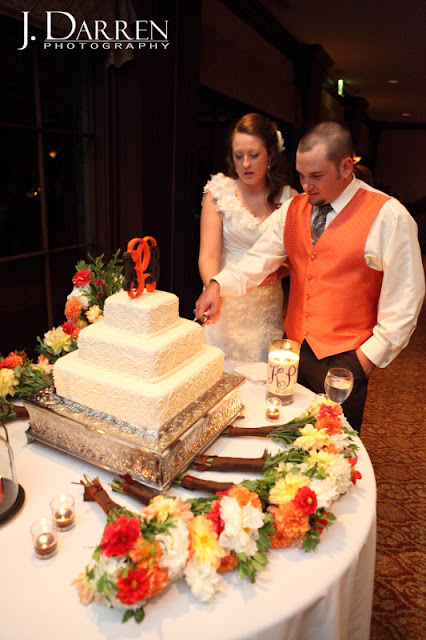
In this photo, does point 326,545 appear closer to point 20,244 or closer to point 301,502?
point 301,502

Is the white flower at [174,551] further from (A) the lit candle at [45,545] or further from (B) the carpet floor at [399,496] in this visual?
(B) the carpet floor at [399,496]

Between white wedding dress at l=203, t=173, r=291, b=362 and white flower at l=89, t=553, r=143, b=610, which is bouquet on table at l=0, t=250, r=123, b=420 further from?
white flower at l=89, t=553, r=143, b=610

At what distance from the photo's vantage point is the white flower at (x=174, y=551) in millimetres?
983

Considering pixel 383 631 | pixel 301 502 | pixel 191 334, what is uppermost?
pixel 191 334

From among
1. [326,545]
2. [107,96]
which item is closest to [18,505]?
[326,545]

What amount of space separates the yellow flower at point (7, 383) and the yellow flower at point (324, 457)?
3.41 ft

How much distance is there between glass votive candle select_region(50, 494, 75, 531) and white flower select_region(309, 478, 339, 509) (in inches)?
23.5

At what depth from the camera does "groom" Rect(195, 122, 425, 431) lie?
75.5 inches

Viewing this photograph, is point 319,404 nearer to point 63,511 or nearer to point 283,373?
point 283,373

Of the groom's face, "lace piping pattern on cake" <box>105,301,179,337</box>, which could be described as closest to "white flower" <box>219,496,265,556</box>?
"lace piping pattern on cake" <box>105,301,179,337</box>

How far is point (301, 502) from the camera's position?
3.63ft

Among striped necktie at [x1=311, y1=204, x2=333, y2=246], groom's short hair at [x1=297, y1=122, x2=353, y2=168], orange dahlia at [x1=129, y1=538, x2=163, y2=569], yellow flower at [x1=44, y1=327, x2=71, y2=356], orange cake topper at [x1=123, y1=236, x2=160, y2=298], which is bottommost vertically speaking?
orange dahlia at [x1=129, y1=538, x2=163, y2=569]

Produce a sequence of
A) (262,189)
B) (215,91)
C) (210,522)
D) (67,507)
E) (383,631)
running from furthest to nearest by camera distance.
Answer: (215,91), (262,189), (383,631), (67,507), (210,522)

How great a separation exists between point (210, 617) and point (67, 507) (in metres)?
0.44
